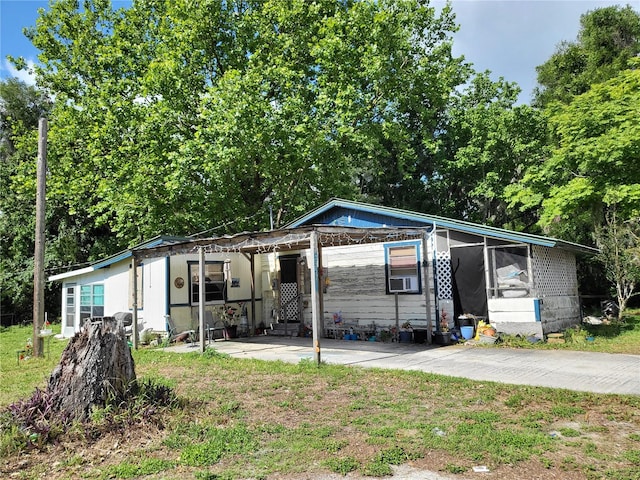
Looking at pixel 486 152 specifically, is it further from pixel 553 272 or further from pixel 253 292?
pixel 253 292

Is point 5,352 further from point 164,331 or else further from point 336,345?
point 336,345

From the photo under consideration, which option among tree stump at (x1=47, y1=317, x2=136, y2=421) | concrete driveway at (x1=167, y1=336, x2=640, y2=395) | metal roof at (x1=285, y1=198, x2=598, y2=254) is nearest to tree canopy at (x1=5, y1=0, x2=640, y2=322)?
metal roof at (x1=285, y1=198, x2=598, y2=254)

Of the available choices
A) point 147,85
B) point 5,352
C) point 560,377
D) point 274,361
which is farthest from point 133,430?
point 147,85

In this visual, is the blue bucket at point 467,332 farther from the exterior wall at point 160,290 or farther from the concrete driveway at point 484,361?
the exterior wall at point 160,290

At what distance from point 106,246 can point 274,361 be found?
16.0 metres

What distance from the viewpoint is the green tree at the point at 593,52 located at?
71.3 feet

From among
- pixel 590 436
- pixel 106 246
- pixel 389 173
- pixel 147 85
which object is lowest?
pixel 590 436

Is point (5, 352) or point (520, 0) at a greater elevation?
point (520, 0)

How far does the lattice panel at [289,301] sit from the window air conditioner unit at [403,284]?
11.1 feet

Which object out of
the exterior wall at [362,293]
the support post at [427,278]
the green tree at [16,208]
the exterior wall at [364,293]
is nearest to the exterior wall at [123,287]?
the exterior wall at [362,293]

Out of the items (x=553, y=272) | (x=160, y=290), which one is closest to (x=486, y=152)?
(x=553, y=272)

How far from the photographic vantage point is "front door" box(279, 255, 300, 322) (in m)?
14.6

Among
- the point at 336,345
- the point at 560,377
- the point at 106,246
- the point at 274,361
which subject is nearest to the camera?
the point at 560,377

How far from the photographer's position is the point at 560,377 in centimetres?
727
